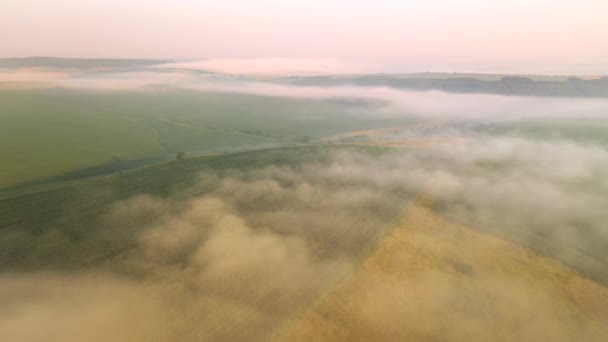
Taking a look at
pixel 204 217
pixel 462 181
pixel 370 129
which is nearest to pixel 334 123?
pixel 370 129

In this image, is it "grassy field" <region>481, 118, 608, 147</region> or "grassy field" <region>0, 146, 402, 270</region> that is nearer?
"grassy field" <region>0, 146, 402, 270</region>

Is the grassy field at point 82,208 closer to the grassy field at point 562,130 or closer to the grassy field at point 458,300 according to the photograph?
the grassy field at point 458,300

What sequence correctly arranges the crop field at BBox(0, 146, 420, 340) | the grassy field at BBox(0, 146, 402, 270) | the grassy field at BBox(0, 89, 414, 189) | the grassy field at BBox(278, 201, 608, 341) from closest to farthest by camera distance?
the grassy field at BBox(278, 201, 608, 341) → the crop field at BBox(0, 146, 420, 340) → the grassy field at BBox(0, 146, 402, 270) → the grassy field at BBox(0, 89, 414, 189)

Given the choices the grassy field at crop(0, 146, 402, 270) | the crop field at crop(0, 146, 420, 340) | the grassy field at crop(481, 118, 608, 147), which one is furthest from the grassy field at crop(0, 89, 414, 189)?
the grassy field at crop(481, 118, 608, 147)

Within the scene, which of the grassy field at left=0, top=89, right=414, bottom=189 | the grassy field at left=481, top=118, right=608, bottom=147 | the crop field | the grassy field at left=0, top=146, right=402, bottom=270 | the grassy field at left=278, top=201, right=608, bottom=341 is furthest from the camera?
the grassy field at left=481, top=118, right=608, bottom=147

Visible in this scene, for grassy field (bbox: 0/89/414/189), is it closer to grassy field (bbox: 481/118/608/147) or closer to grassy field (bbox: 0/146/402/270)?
grassy field (bbox: 0/146/402/270)

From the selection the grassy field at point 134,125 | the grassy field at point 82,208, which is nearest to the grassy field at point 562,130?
the grassy field at point 134,125

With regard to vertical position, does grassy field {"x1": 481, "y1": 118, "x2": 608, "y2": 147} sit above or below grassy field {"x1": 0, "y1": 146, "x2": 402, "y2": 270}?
above

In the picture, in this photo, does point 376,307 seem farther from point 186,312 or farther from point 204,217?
point 204,217
